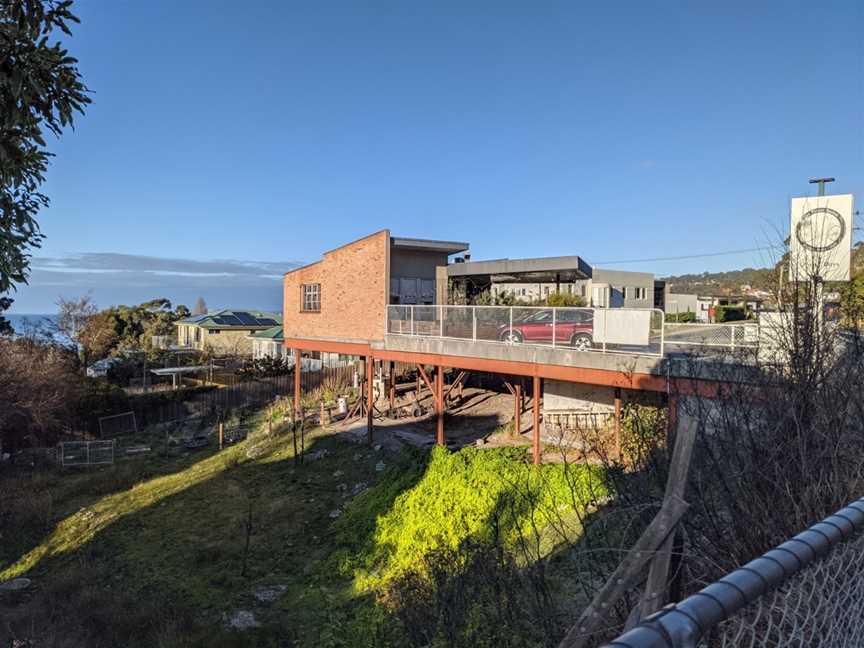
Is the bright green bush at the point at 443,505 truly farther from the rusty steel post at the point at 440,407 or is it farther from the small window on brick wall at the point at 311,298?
the small window on brick wall at the point at 311,298

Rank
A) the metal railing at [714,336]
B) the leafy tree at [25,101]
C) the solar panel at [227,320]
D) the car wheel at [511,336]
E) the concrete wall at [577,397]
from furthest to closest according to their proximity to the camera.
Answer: the solar panel at [227,320] → the concrete wall at [577,397] → the car wheel at [511,336] → the metal railing at [714,336] → the leafy tree at [25,101]

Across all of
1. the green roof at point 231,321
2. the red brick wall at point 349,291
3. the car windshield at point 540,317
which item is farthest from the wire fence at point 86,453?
the green roof at point 231,321

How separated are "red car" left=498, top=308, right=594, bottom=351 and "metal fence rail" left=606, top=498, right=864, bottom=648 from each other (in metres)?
9.13

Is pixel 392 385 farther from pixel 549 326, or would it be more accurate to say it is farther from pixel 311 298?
pixel 549 326

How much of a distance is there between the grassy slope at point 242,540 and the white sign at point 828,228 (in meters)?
5.58

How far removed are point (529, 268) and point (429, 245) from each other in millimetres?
3787

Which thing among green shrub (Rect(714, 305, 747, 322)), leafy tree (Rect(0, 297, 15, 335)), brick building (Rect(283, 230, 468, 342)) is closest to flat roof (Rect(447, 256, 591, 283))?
brick building (Rect(283, 230, 468, 342))

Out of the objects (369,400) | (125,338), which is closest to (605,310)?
(369,400)

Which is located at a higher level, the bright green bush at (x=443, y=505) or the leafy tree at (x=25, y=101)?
the leafy tree at (x=25, y=101)

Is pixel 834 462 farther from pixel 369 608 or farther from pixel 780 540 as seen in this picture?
pixel 369 608

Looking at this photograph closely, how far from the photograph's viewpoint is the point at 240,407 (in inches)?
1001

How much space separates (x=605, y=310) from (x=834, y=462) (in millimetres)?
7320

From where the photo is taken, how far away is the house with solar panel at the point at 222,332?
1777 inches

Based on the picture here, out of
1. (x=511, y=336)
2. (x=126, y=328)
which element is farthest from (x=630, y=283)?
(x=126, y=328)
